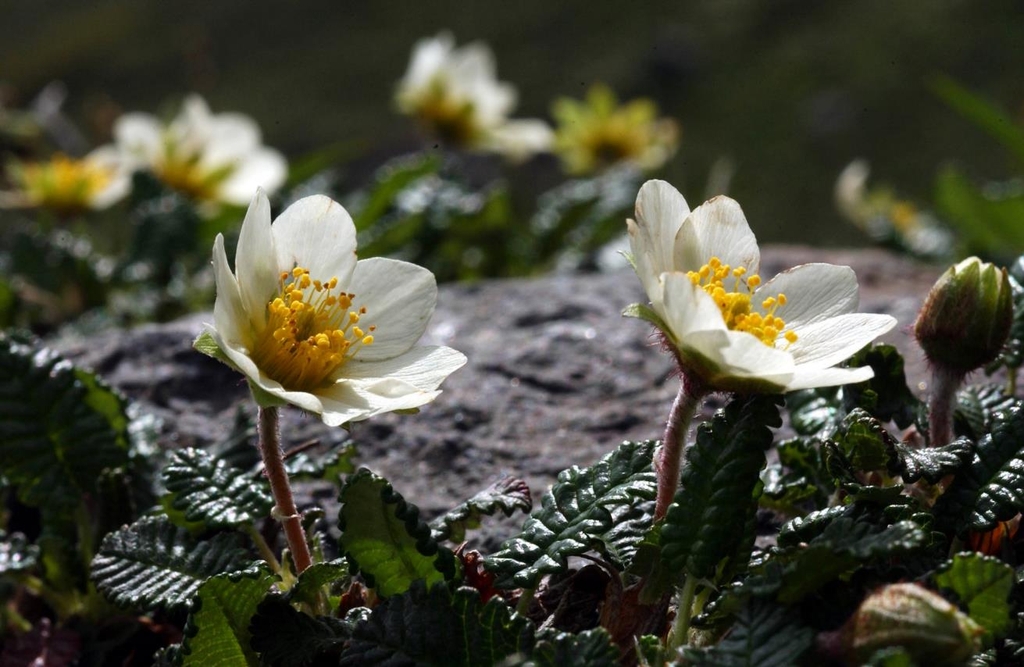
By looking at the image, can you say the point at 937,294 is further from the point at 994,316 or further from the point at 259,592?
the point at 259,592

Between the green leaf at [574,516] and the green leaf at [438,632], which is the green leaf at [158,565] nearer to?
the green leaf at [438,632]

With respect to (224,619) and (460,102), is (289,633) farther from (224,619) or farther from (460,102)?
(460,102)

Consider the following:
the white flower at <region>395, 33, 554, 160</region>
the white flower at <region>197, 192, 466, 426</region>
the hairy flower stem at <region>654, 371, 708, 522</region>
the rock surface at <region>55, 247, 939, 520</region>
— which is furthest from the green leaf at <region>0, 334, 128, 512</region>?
the white flower at <region>395, 33, 554, 160</region>

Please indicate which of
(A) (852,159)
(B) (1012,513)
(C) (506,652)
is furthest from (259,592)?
(A) (852,159)

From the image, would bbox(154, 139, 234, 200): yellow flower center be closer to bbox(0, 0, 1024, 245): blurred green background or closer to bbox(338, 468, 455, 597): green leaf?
bbox(338, 468, 455, 597): green leaf

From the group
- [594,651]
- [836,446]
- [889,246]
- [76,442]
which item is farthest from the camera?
[889,246]

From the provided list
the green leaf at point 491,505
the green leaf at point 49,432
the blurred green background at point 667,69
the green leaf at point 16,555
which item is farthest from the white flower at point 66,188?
the blurred green background at point 667,69
